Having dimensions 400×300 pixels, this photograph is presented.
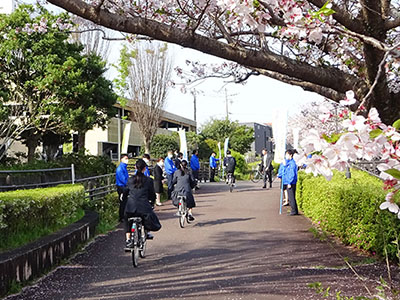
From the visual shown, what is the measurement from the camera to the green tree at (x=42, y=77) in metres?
18.0

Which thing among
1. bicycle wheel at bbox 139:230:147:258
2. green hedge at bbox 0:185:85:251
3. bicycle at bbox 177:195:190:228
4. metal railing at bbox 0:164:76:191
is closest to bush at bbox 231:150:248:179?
metal railing at bbox 0:164:76:191

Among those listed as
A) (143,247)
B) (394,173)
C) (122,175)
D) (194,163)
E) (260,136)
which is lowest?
(143,247)

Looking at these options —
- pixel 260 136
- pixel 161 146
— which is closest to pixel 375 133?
pixel 161 146

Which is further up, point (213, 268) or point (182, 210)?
point (182, 210)

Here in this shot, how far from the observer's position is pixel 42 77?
18453 mm

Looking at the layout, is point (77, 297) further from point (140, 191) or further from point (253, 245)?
point (253, 245)

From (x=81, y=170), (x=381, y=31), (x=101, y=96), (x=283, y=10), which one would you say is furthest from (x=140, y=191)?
(x=101, y=96)

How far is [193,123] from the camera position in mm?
52781

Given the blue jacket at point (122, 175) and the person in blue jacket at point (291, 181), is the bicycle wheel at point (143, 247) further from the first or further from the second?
the person in blue jacket at point (291, 181)

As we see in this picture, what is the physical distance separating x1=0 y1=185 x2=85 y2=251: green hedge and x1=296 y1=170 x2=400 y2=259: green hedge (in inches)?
202

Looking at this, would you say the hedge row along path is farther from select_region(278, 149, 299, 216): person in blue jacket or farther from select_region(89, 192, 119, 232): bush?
select_region(278, 149, 299, 216): person in blue jacket

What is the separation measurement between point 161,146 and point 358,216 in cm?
2720

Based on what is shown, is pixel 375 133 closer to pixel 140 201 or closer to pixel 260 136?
pixel 140 201

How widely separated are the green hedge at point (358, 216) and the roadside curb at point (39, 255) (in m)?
4.60
